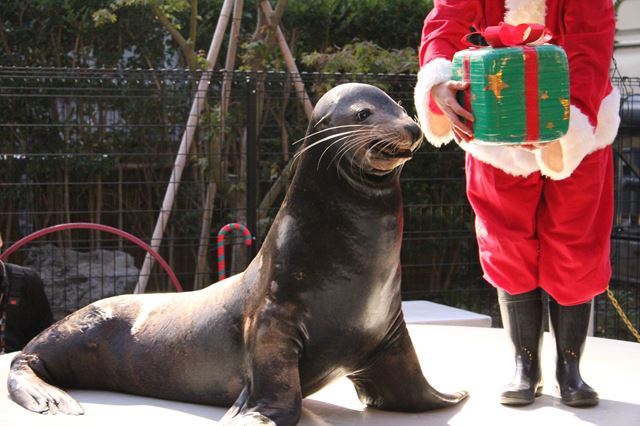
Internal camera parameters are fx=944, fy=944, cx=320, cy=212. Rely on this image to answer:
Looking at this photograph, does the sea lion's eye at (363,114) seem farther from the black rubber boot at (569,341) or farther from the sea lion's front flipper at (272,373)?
the black rubber boot at (569,341)

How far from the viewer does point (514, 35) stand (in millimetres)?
2639

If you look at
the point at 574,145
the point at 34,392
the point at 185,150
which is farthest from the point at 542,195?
the point at 185,150

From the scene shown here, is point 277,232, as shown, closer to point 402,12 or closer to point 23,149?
point 23,149

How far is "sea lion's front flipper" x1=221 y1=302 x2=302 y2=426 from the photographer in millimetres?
2539

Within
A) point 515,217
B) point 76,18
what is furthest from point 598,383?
point 76,18

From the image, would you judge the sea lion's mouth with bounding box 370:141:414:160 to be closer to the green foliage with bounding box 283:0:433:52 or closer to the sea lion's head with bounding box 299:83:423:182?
the sea lion's head with bounding box 299:83:423:182

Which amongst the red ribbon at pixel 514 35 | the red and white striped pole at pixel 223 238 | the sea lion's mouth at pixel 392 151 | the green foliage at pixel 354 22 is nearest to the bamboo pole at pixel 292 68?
the red and white striped pole at pixel 223 238

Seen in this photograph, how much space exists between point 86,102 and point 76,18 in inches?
32.2

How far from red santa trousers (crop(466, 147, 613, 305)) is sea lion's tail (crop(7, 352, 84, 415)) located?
1404 mm

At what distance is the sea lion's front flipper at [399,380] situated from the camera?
2.85 meters

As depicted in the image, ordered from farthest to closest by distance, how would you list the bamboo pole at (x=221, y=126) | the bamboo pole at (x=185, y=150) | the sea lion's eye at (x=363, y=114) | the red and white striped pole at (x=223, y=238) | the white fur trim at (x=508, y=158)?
the bamboo pole at (x=221, y=126)
the bamboo pole at (x=185, y=150)
the red and white striped pole at (x=223, y=238)
the white fur trim at (x=508, y=158)
the sea lion's eye at (x=363, y=114)

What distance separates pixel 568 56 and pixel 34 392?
6.33 feet

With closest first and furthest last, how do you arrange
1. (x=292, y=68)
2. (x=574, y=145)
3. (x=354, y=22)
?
(x=574, y=145) < (x=292, y=68) < (x=354, y=22)

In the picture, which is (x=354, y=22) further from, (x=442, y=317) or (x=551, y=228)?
(x=551, y=228)
